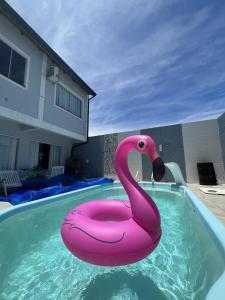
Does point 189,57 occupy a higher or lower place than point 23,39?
lower

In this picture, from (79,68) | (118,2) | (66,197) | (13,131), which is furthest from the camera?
(79,68)

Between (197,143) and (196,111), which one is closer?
(197,143)

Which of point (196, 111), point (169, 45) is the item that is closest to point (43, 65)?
point (169, 45)

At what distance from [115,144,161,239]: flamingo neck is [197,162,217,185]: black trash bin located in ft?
28.1

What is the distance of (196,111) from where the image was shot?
471 inches

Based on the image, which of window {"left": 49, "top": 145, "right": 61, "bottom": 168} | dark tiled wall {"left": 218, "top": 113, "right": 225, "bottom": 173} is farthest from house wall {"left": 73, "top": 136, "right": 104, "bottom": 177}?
dark tiled wall {"left": 218, "top": 113, "right": 225, "bottom": 173}

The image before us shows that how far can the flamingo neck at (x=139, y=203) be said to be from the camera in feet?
5.15

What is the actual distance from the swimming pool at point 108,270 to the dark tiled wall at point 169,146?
24.8ft

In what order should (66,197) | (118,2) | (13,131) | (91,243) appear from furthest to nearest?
(13,131)
(66,197)
(118,2)
(91,243)

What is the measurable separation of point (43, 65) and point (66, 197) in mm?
6556

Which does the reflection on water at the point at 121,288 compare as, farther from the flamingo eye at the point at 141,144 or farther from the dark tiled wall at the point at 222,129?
the dark tiled wall at the point at 222,129

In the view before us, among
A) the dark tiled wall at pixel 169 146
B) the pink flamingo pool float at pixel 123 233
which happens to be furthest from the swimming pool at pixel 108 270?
the dark tiled wall at pixel 169 146

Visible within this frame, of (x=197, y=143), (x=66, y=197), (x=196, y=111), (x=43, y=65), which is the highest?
(x=43, y=65)

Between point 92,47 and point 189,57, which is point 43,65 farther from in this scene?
point 189,57
